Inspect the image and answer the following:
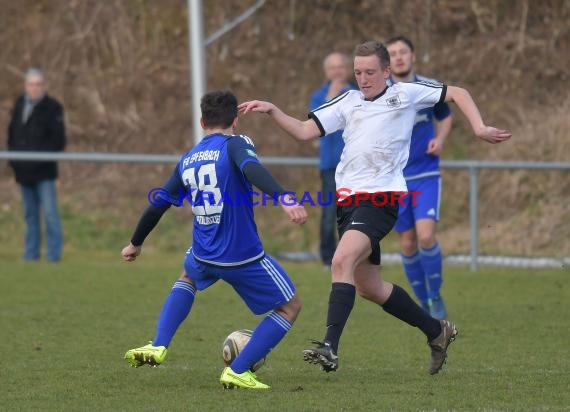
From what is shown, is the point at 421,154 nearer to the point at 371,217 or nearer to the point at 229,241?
the point at 371,217

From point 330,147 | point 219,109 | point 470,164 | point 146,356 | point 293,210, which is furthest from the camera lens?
point 470,164

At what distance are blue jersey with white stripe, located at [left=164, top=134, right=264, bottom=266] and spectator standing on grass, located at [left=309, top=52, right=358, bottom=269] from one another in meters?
5.38

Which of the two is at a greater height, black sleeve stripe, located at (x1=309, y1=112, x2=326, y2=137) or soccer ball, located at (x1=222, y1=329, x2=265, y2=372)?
black sleeve stripe, located at (x1=309, y1=112, x2=326, y2=137)

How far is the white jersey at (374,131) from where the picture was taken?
662 cm

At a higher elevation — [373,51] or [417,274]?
[373,51]

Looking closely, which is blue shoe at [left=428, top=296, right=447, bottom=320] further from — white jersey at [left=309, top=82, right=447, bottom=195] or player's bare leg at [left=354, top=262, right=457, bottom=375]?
white jersey at [left=309, top=82, right=447, bottom=195]

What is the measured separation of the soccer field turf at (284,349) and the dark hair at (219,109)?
1.44 metres

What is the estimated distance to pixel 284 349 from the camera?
7.83 m

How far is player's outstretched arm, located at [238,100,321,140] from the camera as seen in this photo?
6.30 m

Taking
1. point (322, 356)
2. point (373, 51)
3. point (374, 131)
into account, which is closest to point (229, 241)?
point (322, 356)

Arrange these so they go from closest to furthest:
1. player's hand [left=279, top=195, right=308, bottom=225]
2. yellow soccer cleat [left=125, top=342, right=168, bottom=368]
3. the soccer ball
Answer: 1. player's hand [left=279, top=195, right=308, bottom=225]
2. yellow soccer cleat [left=125, top=342, right=168, bottom=368]
3. the soccer ball

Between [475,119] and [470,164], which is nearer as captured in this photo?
[475,119]

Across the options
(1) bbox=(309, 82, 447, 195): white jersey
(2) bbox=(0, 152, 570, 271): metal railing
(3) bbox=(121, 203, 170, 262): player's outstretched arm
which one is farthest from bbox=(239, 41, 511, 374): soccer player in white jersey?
(2) bbox=(0, 152, 570, 271): metal railing

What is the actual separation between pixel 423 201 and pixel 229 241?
3.08 m
